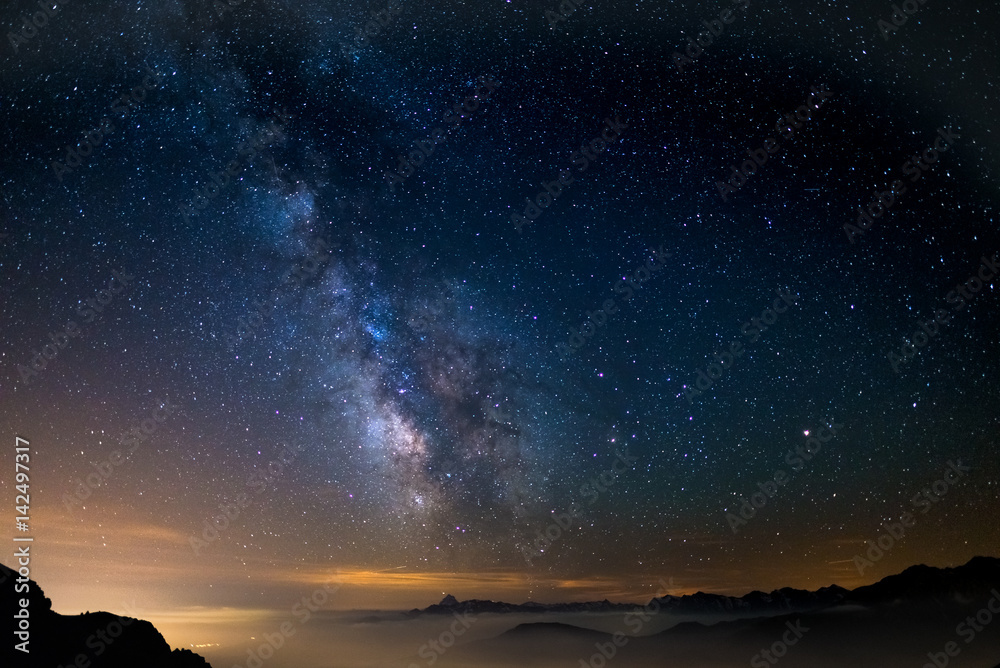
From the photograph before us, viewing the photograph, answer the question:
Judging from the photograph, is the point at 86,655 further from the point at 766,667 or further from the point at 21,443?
the point at 766,667

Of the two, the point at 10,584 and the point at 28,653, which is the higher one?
the point at 10,584

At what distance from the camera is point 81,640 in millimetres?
50938

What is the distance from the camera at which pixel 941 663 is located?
→ 152375mm

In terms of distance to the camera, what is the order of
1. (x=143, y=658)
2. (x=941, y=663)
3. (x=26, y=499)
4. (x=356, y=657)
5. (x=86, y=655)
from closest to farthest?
(x=26, y=499) < (x=86, y=655) < (x=143, y=658) < (x=941, y=663) < (x=356, y=657)

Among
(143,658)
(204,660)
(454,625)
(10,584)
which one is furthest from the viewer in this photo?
(204,660)

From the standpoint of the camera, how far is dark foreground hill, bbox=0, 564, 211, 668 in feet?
143

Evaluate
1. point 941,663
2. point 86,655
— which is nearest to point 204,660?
point 86,655

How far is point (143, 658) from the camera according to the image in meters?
59.2

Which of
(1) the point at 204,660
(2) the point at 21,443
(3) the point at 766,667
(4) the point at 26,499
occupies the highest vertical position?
(2) the point at 21,443

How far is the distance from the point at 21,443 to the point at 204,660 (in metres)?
68.1

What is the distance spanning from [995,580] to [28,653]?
246m

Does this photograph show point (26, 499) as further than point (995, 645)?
No

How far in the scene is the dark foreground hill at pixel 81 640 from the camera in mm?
43500

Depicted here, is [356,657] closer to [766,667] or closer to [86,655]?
[766,667]
